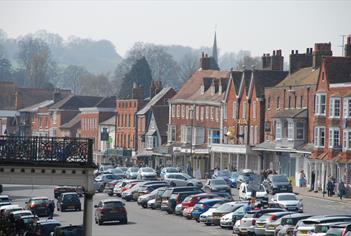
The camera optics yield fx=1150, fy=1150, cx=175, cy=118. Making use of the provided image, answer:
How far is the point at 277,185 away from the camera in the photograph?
276 feet

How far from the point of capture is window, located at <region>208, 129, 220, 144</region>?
401ft

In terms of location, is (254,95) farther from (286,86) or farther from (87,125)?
(87,125)

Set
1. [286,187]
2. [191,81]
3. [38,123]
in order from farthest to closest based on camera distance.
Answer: [38,123], [191,81], [286,187]

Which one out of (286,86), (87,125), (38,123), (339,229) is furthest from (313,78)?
(38,123)

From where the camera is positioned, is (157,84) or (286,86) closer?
(286,86)

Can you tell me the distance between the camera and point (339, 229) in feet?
150

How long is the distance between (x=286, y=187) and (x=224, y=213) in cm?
2254

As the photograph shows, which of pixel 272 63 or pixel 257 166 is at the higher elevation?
pixel 272 63

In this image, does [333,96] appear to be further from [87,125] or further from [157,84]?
[87,125]

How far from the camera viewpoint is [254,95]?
111562 mm

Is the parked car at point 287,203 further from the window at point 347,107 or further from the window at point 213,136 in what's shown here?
the window at point 213,136

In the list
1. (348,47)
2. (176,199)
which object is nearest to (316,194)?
(348,47)

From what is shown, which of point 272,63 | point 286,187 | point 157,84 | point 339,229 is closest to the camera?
point 339,229

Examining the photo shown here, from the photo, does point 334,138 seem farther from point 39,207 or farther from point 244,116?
point 39,207
